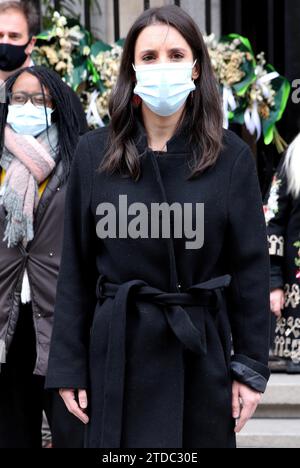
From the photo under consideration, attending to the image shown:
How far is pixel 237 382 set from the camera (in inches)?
133

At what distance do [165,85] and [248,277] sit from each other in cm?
63

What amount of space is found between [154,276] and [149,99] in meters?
0.55

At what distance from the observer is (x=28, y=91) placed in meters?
4.68

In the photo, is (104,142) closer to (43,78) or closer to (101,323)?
(101,323)

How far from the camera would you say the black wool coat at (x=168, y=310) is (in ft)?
10.8

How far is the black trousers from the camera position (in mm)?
4469

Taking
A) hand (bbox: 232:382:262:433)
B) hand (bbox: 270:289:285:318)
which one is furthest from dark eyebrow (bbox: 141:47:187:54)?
hand (bbox: 270:289:285:318)

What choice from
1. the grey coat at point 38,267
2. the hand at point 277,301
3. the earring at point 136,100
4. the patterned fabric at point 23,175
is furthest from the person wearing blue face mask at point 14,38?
the earring at point 136,100

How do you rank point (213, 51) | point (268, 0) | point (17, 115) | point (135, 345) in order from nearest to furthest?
point (135, 345) → point (17, 115) → point (213, 51) → point (268, 0)

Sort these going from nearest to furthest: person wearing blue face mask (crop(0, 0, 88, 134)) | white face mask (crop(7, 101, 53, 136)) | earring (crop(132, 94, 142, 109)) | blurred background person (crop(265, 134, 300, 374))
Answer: earring (crop(132, 94, 142, 109)) < white face mask (crop(7, 101, 53, 136)) < person wearing blue face mask (crop(0, 0, 88, 134)) < blurred background person (crop(265, 134, 300, 374))

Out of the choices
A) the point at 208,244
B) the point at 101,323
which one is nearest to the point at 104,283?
the point at 101,323

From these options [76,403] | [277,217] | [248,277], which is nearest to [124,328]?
[76,403]

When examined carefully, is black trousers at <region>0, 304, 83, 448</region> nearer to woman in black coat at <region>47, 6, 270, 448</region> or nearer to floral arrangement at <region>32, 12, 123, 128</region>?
woman in black coat at <region>47, 6, 270, 448</region>

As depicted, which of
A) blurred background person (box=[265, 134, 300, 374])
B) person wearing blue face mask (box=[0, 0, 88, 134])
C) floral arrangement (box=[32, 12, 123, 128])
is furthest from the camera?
floral arrangement (box=[32, 12, 123, 128])
